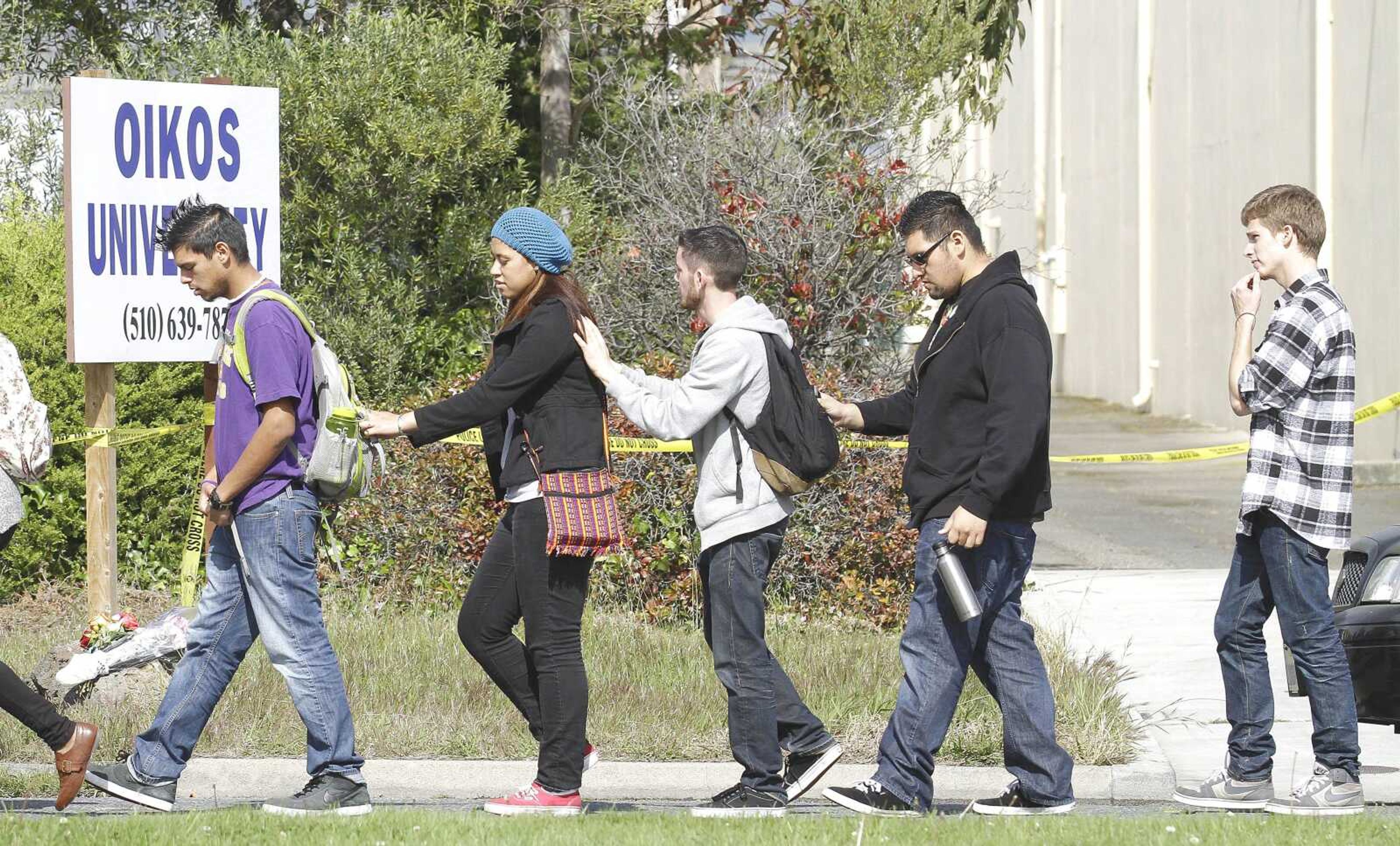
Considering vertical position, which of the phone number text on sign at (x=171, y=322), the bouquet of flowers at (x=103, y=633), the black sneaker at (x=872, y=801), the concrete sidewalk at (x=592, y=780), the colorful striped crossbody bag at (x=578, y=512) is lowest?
the concrete sidewalk at (x=592, y=780)

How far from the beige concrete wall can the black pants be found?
7.50m

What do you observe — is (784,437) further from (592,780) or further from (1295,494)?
(592,780)

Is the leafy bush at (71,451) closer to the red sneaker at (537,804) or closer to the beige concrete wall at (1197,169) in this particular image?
the red sneaker at (537,804)

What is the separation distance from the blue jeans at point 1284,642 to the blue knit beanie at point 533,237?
2.29 meters

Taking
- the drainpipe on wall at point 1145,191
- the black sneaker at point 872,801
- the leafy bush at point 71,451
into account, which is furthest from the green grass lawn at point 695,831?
the drainpipe on wall at point 1145,191

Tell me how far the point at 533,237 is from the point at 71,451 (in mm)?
5161

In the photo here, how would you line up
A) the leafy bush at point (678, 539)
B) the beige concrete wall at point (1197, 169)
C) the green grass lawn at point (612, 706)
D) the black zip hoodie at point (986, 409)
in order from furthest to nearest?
the beige concrete wall at point (1197, 169), the leafy bush at point (678, 539), the green grass lawn at point (612, 706), the black zip hoodie at point (986, 409)

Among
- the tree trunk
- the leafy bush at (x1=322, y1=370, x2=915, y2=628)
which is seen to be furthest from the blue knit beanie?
the tree trunk

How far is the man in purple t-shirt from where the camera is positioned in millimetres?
5180

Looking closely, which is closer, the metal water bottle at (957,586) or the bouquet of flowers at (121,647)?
the metal water bottle at (957,586)

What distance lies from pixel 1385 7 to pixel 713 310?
45.3ft

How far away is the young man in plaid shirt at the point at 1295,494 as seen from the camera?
17.2ft

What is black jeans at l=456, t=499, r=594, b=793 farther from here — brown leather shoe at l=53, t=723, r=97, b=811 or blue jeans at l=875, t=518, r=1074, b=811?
brown leather shoe at l=53, t=723, r=97, b=811

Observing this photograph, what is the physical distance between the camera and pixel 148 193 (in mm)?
7695
